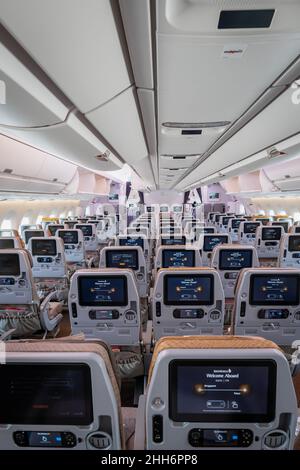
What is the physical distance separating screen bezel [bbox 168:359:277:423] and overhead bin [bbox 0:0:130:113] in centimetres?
148

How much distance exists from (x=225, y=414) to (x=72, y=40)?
1823mm

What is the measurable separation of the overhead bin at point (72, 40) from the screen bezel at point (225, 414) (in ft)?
4.84

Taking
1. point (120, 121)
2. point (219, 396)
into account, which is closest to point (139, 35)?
Result: point (120, 121)

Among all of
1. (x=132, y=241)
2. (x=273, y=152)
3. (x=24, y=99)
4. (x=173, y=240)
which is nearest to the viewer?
(x=24, y=99)

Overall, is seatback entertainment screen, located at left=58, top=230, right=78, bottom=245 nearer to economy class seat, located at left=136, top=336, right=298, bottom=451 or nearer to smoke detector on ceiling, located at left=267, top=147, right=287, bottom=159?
smoke detector on ceiling, located at left=267, top=147, right=287, bottom=159

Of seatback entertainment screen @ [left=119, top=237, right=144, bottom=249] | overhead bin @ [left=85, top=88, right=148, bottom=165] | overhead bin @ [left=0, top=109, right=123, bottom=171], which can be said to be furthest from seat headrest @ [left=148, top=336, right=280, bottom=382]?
seatback entertainment screen @ [left=119, top=237, right=144, bottom=249]

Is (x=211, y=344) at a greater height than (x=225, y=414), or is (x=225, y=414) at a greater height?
(x=211, y=344)

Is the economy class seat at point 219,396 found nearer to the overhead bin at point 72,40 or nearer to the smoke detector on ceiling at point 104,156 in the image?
the overhead bin at point 72,40

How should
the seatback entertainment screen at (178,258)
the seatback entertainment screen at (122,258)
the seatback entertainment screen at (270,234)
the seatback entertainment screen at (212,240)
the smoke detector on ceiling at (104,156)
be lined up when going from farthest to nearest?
the seatback entertainment screen at (270,234) → the seatback entertainment screen at (212,240) → the seatback entertainment screen at (122,258) → the seatback entertainment screen at (178,258) → the smoke detector on ceiling at (104,156)

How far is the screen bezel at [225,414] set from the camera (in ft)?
4.69

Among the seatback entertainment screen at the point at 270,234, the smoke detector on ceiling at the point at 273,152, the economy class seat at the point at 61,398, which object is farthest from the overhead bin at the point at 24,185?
the seatback entertainment screen at the point at 270,234

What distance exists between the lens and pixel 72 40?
153 centimetres

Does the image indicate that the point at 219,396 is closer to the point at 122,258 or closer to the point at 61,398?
the point at 61,398

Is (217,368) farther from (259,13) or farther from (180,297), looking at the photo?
(180,297)
